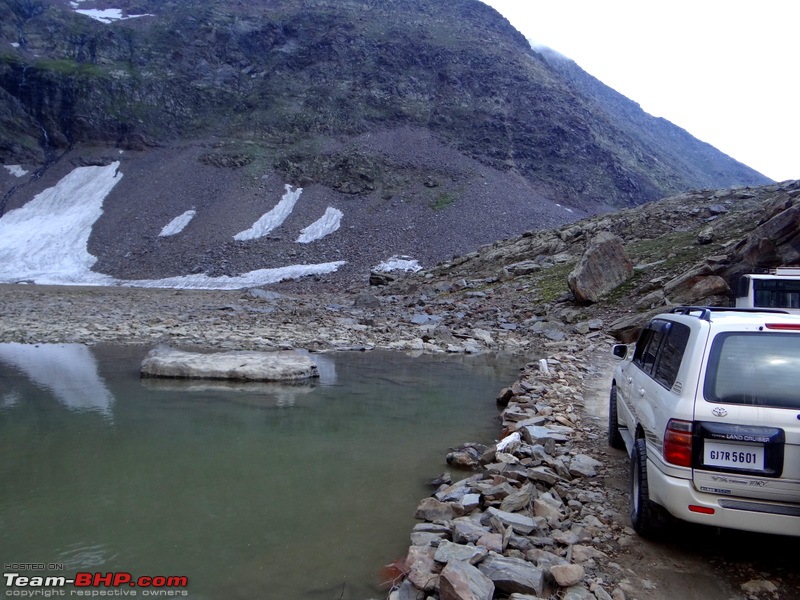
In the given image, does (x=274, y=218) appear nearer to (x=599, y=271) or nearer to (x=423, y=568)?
(x=599, y=271)

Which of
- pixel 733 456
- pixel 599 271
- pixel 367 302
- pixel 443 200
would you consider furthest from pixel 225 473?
pixel 443 200

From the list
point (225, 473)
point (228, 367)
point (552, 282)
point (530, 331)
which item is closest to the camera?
point (225, 473)

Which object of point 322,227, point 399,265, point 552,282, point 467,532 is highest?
point 322,227

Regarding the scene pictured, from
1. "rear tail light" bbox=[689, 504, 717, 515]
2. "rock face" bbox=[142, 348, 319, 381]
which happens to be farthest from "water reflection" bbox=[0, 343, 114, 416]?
"rear tail light" bbox=[689, 504, 717, 515]

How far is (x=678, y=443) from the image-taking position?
14.2 feet

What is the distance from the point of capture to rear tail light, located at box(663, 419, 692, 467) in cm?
428

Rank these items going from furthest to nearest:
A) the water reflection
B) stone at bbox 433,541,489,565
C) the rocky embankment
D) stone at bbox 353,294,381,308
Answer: stone at bbox 353,294,381,308, the water reflection, the rocky embankment, stone at bbox 433,541,489,565

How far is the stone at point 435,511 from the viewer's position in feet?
18.9

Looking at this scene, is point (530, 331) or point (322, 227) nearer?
point (530, 331)

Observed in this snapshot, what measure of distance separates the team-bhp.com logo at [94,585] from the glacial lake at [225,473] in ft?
0.25

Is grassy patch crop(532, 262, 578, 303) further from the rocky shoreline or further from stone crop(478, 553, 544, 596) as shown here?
stone crop(478, 553, 544, 596)

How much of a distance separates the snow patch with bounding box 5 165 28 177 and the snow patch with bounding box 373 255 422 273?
54052mm

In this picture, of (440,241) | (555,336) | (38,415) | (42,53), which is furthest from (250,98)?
(38,415)

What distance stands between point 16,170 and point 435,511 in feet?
283
